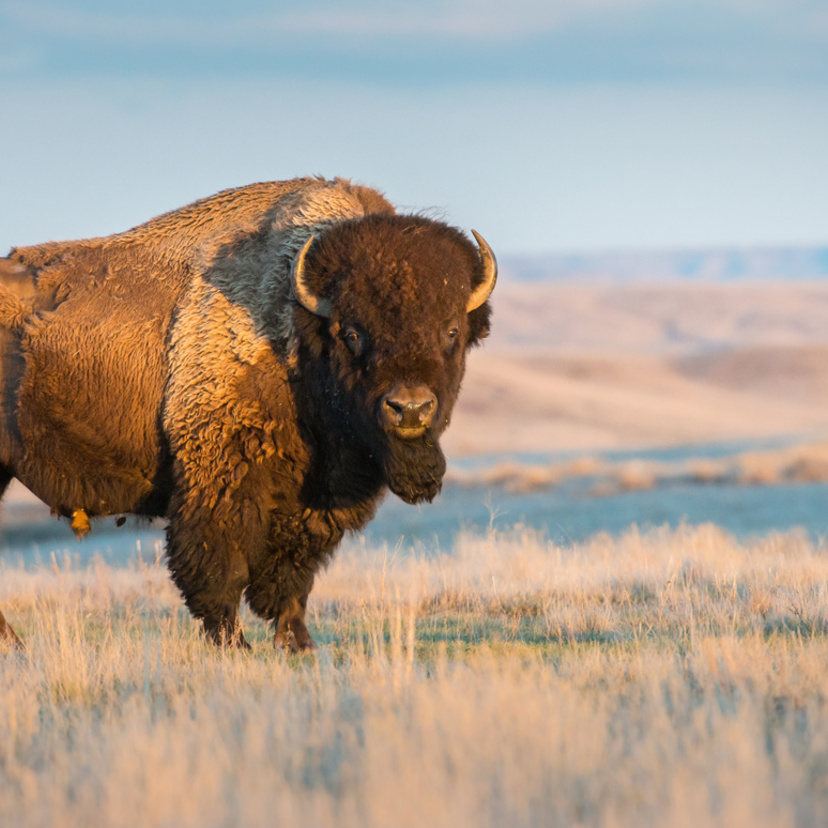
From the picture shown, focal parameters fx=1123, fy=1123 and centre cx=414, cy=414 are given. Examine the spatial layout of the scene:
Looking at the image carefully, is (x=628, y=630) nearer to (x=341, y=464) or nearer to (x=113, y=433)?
(x=341, y=464)

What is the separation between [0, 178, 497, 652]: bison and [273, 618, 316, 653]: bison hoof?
14 millimetres

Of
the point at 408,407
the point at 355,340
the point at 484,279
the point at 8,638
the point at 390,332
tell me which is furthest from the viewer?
the point at 8,638

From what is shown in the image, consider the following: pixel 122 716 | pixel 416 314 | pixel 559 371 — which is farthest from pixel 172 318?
pixel 559 371

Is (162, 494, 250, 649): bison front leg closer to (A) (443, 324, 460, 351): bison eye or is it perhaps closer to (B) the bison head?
(B) the bison head

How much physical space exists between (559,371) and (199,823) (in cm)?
7195

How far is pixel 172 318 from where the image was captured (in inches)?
282

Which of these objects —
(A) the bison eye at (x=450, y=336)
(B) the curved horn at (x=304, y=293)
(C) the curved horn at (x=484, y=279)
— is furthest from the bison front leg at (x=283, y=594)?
(C) the curved horn at (x=484, y=279)

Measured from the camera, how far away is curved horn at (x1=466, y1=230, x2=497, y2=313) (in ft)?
22.5

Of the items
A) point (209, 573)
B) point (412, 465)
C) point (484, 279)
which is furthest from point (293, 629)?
point (484, 279)

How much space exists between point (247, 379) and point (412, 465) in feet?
4.01

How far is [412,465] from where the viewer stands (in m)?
6.32

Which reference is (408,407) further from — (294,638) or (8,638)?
(8,638)

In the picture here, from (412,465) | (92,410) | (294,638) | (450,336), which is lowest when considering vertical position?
(294,638)

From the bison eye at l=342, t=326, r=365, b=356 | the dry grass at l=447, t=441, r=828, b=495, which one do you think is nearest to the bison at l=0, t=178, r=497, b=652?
the bison eye at l=342, t=326, r=365, b=356
